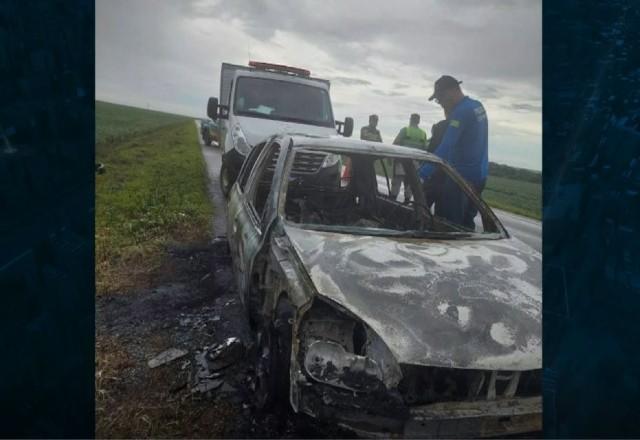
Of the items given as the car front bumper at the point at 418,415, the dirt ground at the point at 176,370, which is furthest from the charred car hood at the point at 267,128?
the car front bumper at the point at 418,415

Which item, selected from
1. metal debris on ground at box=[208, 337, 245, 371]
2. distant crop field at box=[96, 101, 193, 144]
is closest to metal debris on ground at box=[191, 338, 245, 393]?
metal debris on ground at box=[208, 337, 245, 371]

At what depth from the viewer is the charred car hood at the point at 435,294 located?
1765mm

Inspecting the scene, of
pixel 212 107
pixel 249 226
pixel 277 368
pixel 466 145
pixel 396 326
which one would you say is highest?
pixel 212 107

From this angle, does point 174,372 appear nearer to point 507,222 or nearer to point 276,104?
point 507,222

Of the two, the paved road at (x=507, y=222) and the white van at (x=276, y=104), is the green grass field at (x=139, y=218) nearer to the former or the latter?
the paved road at (x=507, y=222)

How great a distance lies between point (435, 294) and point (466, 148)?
202 cm

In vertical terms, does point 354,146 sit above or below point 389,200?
above

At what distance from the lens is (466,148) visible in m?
3.69

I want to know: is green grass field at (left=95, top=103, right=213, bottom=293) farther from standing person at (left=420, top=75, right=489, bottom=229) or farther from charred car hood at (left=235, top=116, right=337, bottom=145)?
standing person at (left=420, top=75, right=489, bottom=229)

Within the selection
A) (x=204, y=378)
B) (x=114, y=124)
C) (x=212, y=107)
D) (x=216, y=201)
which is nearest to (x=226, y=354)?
(x=204, y=378)

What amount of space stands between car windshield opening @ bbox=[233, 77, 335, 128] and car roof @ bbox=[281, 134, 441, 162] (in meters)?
3.73

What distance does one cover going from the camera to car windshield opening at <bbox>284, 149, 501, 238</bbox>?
3.11m
